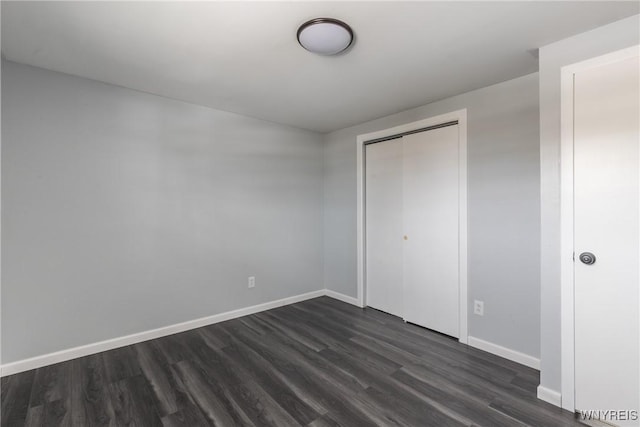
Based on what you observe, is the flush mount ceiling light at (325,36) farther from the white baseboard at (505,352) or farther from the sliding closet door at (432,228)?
the white baseboard at (505,352)

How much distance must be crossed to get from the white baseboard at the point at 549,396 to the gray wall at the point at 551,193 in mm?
23

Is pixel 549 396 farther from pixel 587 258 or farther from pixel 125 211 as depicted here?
pixel 125 211

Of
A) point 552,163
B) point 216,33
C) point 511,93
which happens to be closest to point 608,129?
point 552,163

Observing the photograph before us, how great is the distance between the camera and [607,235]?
1645 mm

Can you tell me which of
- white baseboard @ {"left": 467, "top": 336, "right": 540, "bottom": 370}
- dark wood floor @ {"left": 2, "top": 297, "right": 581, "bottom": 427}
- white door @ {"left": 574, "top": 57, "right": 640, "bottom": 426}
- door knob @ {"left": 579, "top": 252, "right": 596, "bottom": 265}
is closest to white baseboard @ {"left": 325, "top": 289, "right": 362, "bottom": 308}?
dark wood floor @ {"left": 2, "top": 297, "right": 581, "bottom": 427}

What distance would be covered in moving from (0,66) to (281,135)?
2.46 m

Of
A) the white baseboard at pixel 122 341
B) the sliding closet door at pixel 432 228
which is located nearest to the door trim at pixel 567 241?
the sliding closet door at pixel 432 228

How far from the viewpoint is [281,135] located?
3.72 meters

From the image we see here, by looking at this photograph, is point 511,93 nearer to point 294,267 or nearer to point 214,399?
point 294,267

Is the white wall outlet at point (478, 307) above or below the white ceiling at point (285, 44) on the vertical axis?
below

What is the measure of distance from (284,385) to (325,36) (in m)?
2.36

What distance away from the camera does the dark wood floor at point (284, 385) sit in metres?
1.71

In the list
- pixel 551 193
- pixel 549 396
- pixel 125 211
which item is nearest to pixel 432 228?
pixel 551 193

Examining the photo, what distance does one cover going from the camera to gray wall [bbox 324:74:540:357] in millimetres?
2271
